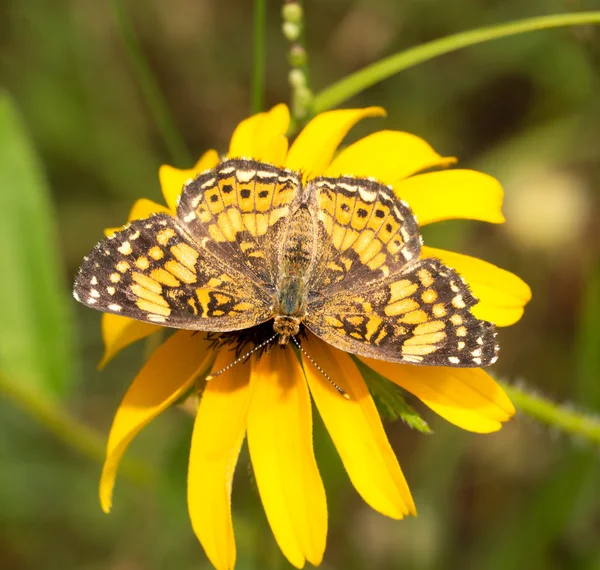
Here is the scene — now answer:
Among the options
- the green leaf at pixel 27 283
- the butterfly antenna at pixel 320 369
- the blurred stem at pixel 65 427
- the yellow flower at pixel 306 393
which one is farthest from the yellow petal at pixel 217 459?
the green leaf at pixel 27 283

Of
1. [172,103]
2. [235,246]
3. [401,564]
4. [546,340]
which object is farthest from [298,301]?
[172,103]

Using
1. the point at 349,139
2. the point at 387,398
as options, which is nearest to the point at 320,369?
the point at 387,398

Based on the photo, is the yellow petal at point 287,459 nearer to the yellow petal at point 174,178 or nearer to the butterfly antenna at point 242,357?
the butterfly antenna at point 242,357

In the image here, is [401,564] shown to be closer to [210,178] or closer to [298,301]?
[298,301]

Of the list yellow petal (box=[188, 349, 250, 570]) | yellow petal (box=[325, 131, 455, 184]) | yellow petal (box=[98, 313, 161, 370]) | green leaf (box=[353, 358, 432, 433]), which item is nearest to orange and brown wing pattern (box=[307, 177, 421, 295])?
yellow petal (box=[325, 131, 455, 184])

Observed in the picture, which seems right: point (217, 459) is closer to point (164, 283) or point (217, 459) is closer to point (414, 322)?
point (164, 283)

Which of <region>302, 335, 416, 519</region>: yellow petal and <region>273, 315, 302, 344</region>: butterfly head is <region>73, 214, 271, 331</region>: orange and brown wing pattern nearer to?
<region>273, 315, 302, 344</region>: butterfly head
